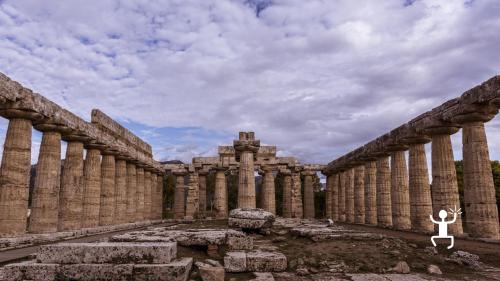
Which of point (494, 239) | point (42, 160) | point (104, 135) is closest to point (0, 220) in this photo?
point (42, 160)

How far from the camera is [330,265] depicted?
945cm

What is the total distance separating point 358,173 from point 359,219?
13.8 ft

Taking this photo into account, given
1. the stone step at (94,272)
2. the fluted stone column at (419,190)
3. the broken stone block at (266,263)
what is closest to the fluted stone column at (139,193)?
the fluted stone column at (419,190)

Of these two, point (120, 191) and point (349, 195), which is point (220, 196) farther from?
point (349, 195)

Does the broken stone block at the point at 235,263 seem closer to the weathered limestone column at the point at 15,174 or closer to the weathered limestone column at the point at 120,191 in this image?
the weathered limestone column at the point at 15,174

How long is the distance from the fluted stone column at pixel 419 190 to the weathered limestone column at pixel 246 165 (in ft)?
32.5

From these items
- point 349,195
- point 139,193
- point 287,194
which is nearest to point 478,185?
point 349,195

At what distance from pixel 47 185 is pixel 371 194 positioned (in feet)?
77.2

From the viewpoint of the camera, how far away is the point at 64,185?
840 inches

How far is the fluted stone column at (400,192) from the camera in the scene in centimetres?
2291

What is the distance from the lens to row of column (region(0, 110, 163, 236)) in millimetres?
16266

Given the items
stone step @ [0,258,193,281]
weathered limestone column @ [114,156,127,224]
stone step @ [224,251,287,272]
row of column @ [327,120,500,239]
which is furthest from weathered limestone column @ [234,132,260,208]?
stone step @ [0,258,193,281]

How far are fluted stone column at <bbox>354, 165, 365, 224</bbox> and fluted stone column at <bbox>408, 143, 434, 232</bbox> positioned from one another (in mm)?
9945

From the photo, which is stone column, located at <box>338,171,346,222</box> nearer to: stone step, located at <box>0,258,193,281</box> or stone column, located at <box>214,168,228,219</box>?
stone column, located at <box>214,168,228,219</box>
